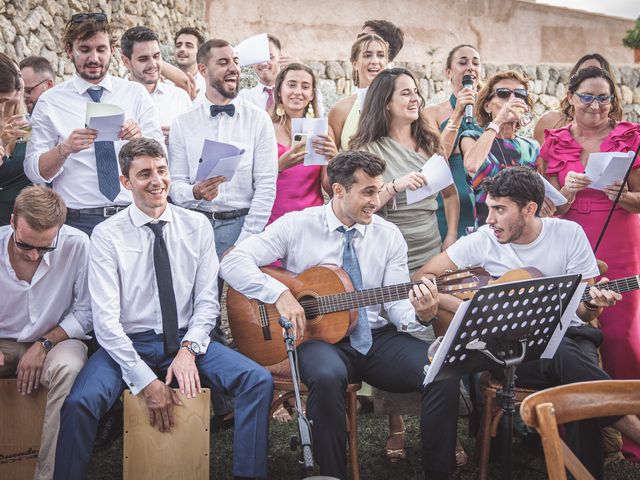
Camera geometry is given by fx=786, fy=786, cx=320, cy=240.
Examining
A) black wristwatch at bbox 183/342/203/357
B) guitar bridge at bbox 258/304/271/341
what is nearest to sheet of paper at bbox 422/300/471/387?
guitar bridge at bbox 258/304/271/341

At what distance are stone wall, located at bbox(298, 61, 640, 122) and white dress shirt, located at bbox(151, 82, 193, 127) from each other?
25.6ft

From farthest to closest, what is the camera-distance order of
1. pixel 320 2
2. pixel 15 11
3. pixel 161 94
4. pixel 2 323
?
1. pixel 320 2
2. pixel 15 11
3. pixel 161 94
4. pixel 2 323

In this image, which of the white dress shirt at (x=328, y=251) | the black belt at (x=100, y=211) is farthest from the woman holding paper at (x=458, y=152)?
the black belt at (x=100, y=211)

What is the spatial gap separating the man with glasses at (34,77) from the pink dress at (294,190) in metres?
1.83

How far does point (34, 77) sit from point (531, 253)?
3605 millimetres

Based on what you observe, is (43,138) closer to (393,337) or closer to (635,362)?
(393,337)

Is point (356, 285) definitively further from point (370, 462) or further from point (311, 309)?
→ point (370, 462)

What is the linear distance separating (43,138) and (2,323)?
3.90 ft

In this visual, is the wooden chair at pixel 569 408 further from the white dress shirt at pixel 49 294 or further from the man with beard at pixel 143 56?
the man with beard at pixel 143 56

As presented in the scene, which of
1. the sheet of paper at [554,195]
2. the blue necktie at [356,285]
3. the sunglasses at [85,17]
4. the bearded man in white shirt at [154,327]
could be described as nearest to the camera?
the bearded man in white shirt at [154,327]

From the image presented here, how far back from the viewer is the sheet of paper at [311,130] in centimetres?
485

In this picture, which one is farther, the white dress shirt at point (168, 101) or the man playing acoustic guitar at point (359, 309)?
the white dress shirt at point (168, 101)

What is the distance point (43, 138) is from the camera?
4754 mm

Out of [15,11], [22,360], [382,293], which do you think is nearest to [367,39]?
[382,293]
